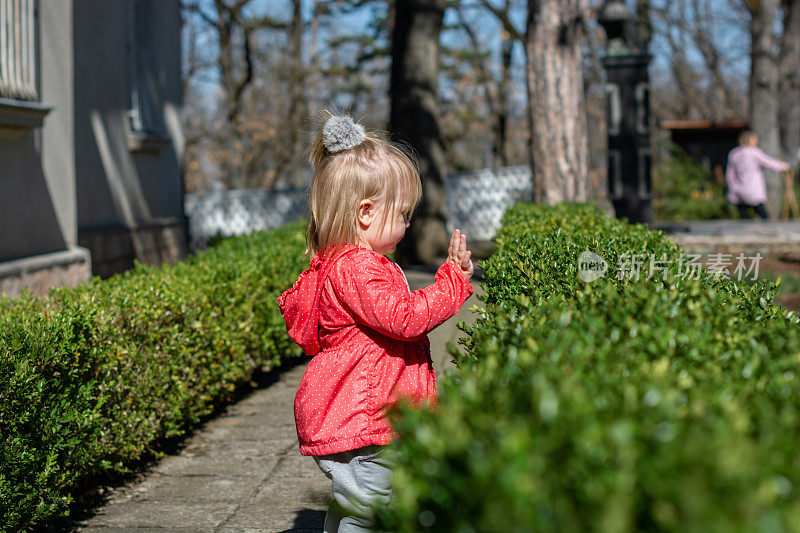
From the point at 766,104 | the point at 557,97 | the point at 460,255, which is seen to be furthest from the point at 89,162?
the point at 766,104

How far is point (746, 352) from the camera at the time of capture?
1802mm

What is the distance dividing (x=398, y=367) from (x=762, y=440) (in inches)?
63.7

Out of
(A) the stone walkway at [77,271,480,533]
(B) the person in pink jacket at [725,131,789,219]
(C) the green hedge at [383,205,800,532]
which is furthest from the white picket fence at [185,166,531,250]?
(C) the green hedge at [383,205,800,532]

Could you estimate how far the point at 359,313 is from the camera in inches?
102

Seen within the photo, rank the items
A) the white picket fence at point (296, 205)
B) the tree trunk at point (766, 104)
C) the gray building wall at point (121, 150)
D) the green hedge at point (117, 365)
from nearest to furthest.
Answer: the green hedge at point (117, 365)
the gray building wall at point (121, 150)
the tree trunk at point (766, 104)
the white picket fence at point (296, 205)

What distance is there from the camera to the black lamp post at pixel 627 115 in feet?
33.7

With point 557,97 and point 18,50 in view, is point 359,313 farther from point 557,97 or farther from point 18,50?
point 557,97

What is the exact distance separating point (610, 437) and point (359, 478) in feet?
5.36

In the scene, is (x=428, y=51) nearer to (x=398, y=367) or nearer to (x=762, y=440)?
(x=398, y=367)

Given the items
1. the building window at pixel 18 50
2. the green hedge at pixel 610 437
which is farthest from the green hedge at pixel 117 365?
the green hedge at pixel 610 437

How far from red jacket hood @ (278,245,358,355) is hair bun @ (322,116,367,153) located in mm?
342

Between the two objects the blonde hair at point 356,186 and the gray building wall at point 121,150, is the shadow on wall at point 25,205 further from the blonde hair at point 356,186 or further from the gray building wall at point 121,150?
the blonde hair at point 356,186

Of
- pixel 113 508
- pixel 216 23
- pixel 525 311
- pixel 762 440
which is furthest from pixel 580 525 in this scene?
pixel 216 23

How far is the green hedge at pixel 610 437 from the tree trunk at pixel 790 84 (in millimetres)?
18948
